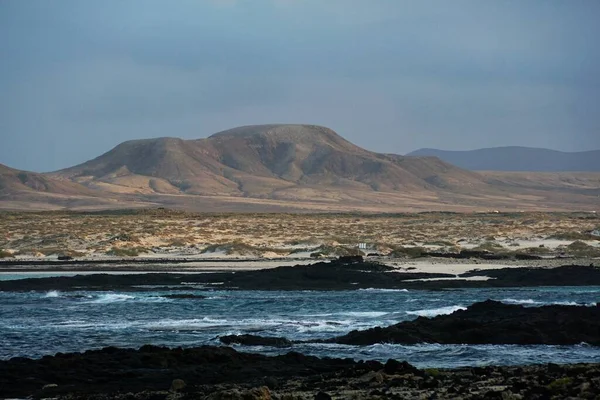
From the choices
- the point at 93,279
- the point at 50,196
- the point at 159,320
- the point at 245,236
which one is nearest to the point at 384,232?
the point at 245,236

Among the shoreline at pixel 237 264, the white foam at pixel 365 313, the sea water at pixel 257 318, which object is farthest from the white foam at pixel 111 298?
the shoreline at pixel 237 264

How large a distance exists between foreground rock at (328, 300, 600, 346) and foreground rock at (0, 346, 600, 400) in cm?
431

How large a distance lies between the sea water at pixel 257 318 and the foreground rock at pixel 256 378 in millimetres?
2558

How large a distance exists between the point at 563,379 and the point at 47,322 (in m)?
16.9

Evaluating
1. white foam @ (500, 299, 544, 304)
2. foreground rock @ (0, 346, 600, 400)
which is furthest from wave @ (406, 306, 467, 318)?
foreground rock @ (0, 346, 600, 400)

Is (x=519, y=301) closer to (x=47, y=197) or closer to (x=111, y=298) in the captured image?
(x=111, y=298)

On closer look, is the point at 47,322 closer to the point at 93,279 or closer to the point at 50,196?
the point at 93,279

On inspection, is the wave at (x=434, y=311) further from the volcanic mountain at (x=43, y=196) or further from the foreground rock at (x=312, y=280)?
the volcanic mountain at (x=43, y=196)

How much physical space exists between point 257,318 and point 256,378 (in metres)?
11.9

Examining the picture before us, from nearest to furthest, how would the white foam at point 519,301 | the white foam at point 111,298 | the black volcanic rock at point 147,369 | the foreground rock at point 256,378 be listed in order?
the foreground rock at point 256,378, the black volcanic rock at point 147,369, the white foam at point 519,301, the white foam at point 111,298

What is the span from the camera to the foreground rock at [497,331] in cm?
2477

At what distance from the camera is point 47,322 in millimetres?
29156

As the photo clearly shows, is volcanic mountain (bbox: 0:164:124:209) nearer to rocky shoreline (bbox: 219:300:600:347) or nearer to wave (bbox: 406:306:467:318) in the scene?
wave (bbox: 406:306:467:318)

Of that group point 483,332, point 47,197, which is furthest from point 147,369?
point 47,197
